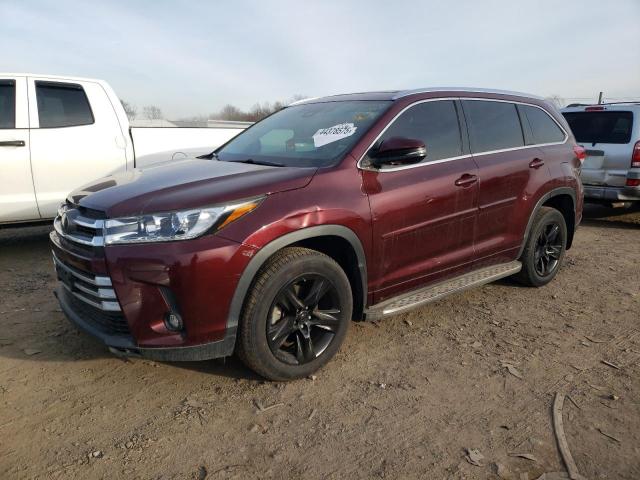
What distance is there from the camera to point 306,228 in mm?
2807

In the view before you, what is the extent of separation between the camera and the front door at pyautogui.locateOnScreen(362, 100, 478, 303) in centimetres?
319

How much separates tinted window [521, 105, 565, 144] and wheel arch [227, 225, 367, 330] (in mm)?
2406

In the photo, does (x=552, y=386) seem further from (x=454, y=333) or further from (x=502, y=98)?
(x=502, y=98)

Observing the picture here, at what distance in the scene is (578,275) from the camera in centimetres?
510

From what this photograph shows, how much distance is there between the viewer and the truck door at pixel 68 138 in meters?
5.23

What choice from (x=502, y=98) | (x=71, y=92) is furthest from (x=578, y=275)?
(x=71, y=92)

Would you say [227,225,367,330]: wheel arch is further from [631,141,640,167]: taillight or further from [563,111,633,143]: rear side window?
[563,111,633,143]: rear side window

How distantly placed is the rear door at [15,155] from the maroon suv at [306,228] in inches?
93.4

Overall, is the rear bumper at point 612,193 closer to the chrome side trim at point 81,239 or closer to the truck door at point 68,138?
the truck door at point 68,138

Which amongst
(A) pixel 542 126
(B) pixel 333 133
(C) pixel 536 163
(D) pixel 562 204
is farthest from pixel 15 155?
(D) pixel 562 204

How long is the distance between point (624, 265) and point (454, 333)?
9.75ft

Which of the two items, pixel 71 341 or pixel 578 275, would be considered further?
pixel 578 275

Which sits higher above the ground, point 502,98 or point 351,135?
point 502,98

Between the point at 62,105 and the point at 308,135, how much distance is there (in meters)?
3.46
